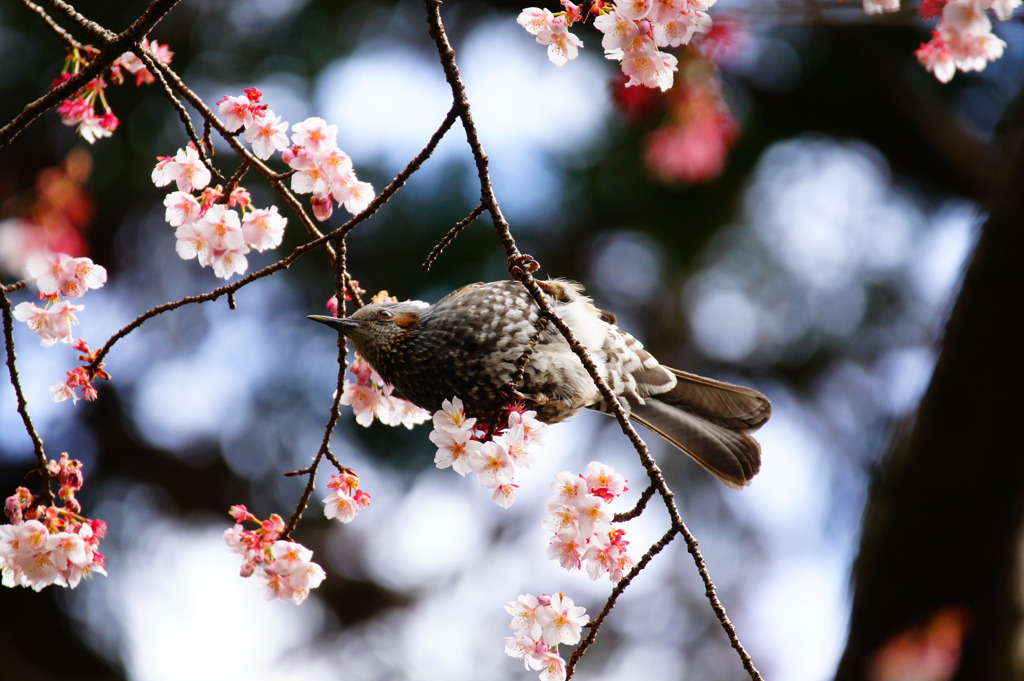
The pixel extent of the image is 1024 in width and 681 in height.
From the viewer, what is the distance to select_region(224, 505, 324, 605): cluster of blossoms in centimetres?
159

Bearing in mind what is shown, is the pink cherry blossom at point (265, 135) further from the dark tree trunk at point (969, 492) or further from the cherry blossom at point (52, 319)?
the dark tree trunk at point (969, 492)

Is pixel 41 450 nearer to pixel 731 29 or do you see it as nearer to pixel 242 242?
pixel 242 242

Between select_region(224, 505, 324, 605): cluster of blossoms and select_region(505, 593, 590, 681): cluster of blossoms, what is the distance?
377 millimetres

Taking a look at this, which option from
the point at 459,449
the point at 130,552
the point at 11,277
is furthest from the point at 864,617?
the point at 130,552

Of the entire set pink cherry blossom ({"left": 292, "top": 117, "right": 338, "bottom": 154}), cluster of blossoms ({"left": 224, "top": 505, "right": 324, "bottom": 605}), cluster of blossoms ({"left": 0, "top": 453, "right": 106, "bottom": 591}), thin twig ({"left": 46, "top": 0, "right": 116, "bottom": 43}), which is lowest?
cluster of blossoms ({"left": 0, "top": 453, "right": 106, "bottom": 591})

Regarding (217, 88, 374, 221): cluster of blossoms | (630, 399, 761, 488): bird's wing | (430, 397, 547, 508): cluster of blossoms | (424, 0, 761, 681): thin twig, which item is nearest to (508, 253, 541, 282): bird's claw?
(424, 0, 761, 681): thin twig

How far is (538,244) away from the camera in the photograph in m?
4.46

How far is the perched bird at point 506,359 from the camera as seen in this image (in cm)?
202

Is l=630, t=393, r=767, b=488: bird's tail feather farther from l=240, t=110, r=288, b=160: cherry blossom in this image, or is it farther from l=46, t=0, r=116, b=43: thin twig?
l=46, t=0, r=116, b=43: thin twig

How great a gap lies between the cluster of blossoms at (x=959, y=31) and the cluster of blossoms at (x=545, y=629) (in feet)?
3.99

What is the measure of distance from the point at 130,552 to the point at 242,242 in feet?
11.0

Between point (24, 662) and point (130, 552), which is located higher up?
point (130, 552)

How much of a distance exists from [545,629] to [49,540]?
862mm

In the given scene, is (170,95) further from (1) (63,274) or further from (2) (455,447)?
(2) (455,447)
